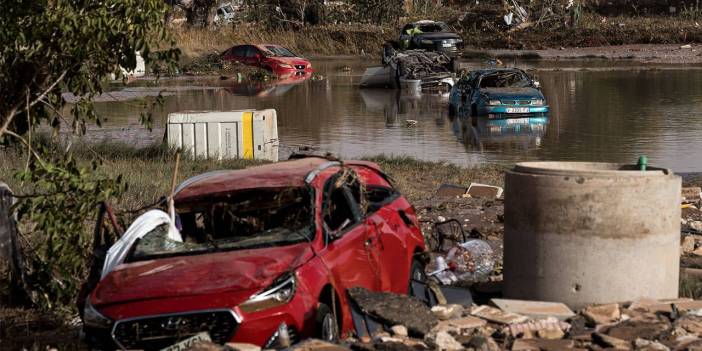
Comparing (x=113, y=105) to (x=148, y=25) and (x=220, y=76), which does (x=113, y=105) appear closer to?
(x=220, y=76)

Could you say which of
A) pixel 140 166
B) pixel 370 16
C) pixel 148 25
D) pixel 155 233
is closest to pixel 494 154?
pixel 140 166

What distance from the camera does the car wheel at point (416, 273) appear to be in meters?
10.4

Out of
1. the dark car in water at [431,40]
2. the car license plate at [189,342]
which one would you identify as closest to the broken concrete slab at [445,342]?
the car license plate at [189,342]

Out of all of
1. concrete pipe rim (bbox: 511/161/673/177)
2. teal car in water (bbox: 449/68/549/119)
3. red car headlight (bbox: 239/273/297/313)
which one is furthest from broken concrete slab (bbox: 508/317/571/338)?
teal car in water (bbox: 449/68/549/119)

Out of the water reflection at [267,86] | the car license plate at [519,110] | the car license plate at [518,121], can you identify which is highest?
the car license plate at [519,110]

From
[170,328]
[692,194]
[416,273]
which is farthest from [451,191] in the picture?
[170,328]

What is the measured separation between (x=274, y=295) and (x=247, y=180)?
6.21ft

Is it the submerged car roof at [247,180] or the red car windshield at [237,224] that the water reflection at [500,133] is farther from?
the red car windshield at [237,224]

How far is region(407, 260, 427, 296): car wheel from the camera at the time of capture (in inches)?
409

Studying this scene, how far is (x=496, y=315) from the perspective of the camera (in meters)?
9.04

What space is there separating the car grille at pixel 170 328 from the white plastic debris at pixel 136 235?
805 mm

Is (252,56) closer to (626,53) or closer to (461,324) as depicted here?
(626,53)

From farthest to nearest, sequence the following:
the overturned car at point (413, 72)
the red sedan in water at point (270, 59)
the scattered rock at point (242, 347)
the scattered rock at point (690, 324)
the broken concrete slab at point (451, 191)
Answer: the red sedan in water at point (270, 59), the overturned car at point (413, 72), the broken concrete slab at point (451, 191), the scattered rock at point (690, 324), the scattered rock at point (242, 347)

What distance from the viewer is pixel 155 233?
9234mm
